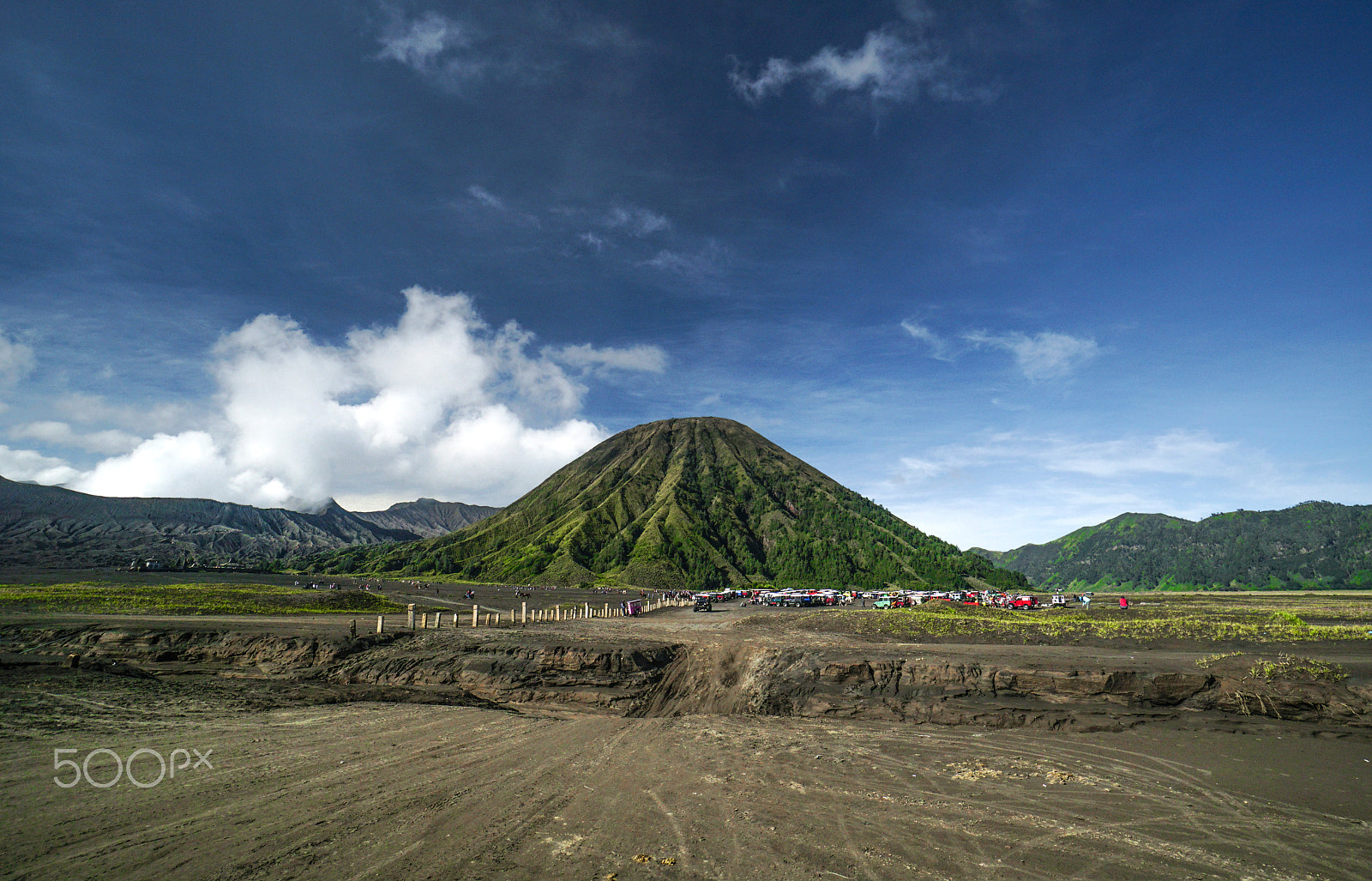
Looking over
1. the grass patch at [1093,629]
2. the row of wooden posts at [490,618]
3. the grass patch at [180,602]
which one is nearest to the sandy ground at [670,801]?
the grass patch at [1093,629]

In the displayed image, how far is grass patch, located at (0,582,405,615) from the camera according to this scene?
4866 cm

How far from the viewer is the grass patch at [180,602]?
48.7 m

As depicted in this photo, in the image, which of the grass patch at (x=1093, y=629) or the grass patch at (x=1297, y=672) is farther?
the grass patch at (x=1093, y=629)

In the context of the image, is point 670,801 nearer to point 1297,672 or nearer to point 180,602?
point 1297,672

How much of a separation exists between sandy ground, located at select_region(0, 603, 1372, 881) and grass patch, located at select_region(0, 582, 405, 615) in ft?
124

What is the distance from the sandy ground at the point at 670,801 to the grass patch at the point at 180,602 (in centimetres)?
3787

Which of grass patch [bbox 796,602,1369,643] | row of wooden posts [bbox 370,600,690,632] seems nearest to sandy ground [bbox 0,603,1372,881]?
grass patch [bbox 796,602,1369,643]

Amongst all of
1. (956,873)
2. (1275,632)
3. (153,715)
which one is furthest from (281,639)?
(1275,632)

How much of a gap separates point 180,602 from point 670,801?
215 ft

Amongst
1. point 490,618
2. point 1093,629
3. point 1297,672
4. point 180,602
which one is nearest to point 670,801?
point 1297,672

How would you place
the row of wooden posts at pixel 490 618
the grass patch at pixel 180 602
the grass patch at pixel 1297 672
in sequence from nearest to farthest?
the grass patch at pixel 1297 672 < the row of wooden posts at pixel 490 618 < the grass patch at pixel 180 602

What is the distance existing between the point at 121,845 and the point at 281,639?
85.2 ft

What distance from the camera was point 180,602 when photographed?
178 ft

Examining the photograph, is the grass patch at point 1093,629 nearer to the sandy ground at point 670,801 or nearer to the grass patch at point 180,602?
the sandy ground at point 670,801
